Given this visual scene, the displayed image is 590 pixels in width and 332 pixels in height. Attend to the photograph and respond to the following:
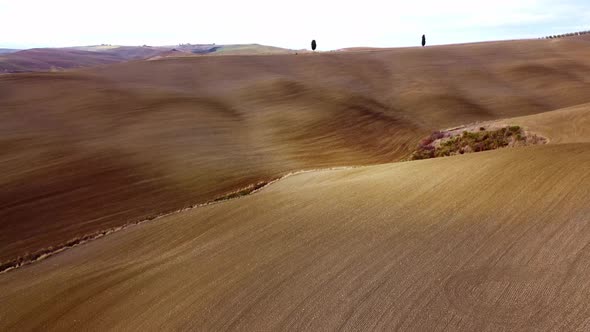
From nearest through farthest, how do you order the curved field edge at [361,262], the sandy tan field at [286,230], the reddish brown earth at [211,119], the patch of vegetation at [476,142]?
the curved field edge at [361,262], the sandy tan field at [286,230], the reddish brown earth at [211,119], the patch of vegetation at [476,142]

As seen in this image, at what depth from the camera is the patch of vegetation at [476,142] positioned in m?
12.7

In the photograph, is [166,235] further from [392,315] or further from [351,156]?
[351,156]

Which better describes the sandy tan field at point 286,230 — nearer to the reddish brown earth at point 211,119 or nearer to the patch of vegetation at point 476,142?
the reddish brown earth at point 211,119

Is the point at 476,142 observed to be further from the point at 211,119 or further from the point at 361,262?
the point at 211,119

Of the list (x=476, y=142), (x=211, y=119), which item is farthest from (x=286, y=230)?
(x=211, y=119)

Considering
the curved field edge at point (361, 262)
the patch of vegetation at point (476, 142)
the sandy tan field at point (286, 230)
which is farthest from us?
the patch of vegetation at point (476, 142)

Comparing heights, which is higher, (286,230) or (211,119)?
(211,119)

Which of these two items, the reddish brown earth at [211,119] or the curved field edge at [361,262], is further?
the reddish brown earth at [211,119]

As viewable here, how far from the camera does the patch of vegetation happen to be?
12.7 meters

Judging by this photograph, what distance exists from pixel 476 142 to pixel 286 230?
8832 millimetres

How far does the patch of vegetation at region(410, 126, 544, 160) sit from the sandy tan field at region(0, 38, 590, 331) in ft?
2.57

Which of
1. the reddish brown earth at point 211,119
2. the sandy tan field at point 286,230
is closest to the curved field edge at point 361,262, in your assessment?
the sandy tan field at point 286,230

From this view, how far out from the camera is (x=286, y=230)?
659 centimetres

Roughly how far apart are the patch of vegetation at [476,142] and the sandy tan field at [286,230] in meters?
0.78
